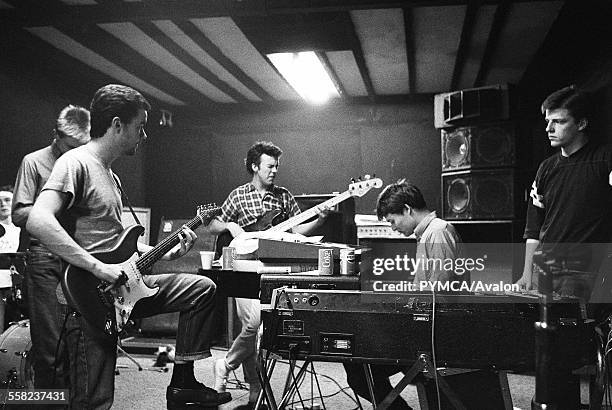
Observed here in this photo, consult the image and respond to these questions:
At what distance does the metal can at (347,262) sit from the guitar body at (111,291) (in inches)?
39.2

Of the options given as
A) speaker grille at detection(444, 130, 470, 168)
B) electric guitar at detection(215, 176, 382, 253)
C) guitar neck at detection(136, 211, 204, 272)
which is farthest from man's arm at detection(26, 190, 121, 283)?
speaker grille at detection(444, 130, 470, 168)

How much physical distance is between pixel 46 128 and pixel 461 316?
17.0 feet

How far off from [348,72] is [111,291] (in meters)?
4.68

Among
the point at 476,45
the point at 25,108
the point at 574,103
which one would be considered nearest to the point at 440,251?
the point at 574,103

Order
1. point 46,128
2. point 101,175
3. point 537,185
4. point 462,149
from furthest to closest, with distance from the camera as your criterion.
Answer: point 46,128
point 462,149
point 537,185
point 101,175

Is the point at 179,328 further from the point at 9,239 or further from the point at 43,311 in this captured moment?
the point at 9,239

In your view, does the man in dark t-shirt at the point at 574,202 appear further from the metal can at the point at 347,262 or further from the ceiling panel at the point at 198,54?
the ceiling panel at the point at 198,54

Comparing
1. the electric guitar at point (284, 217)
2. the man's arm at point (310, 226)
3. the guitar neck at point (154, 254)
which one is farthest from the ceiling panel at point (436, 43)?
the guitar neck at point (154, 254)

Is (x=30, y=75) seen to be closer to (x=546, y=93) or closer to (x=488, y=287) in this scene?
(x=488, y=287)

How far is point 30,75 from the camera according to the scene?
18.6 feet

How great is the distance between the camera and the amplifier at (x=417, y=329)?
2.07 m

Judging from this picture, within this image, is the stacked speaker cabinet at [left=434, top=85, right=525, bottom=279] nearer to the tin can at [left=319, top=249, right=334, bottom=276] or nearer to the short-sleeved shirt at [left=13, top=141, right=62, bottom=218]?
the tin can at [left=319, top=249, right=334, bottom=276]

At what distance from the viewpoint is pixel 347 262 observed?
2.95m

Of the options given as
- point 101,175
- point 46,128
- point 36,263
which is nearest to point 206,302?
point 101,175
